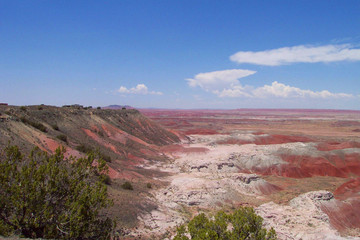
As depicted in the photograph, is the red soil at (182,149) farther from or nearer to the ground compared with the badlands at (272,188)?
farther from the ground

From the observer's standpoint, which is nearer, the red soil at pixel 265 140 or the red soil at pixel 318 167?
the red soil at pixel 318 167

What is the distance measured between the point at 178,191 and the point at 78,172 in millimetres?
16121

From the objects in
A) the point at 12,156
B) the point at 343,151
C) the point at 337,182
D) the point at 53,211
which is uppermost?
the point at 12,156

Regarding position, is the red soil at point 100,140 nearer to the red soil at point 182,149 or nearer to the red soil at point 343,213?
the red soil at point 182,149

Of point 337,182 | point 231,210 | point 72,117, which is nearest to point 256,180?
point 231,210

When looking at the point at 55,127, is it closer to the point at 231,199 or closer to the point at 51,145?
the point at 51,145

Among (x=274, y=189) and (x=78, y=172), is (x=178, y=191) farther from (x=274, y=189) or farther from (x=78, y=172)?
(x=78, y=172)

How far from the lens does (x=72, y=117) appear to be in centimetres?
4184

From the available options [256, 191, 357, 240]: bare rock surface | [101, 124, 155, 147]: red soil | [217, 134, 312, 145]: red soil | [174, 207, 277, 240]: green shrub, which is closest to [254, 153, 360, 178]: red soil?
[256, 191, 357, 240]: bare rock surface

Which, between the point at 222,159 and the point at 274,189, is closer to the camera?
the point at 274,189

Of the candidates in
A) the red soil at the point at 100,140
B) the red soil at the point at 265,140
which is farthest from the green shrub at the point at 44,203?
the red soil at the point at 265,140

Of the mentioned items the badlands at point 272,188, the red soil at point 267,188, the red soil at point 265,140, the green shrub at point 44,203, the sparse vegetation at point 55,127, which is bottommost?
the red soil at point 267,188

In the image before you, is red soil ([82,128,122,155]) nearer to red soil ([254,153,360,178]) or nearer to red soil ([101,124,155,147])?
red soil ([101,124,155,147])

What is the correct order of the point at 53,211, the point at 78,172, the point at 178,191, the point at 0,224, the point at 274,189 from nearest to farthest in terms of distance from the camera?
1. the point at 0,224
2. the point at 53,211
3. the point at 78,172
4. the point at 178,191
5. the point at 274,189
